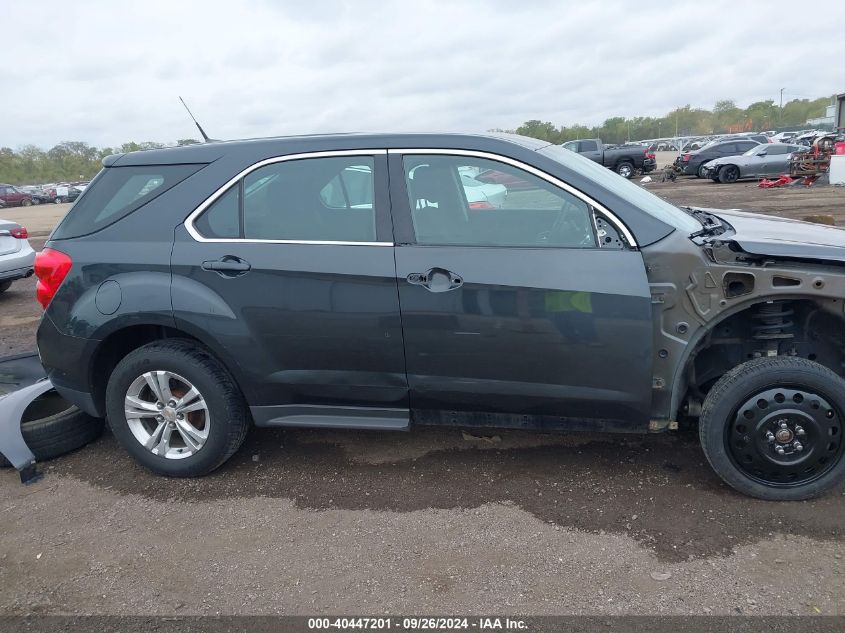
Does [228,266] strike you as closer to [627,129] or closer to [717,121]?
[627,129]

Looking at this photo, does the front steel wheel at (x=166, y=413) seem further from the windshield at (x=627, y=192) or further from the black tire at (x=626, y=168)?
the black tire at (x=626, y=168)

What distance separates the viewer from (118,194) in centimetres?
354

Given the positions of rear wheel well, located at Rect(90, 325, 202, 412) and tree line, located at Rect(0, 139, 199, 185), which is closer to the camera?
rear wheel well, located at Rect(90, 325, 202, 412)

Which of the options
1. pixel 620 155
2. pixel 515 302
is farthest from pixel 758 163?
pixel 515 302

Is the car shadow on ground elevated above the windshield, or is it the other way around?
the windshield

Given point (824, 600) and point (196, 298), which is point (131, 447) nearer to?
point (196, 298)

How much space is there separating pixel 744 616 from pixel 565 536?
2.56 feet

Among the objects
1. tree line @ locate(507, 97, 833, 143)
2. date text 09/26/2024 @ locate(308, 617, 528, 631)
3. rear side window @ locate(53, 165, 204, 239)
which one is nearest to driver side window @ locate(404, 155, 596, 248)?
rear side window @ locate(53, 165, 204, 239)

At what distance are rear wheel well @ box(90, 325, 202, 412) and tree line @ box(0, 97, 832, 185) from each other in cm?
7531

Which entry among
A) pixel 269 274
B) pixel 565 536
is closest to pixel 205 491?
pixel 269 274

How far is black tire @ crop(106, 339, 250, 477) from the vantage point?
342 centimetres

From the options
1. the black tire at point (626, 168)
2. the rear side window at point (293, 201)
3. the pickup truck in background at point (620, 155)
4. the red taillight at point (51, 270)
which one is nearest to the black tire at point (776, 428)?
the rear side window at point (293, 201)

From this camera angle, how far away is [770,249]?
2975 mm

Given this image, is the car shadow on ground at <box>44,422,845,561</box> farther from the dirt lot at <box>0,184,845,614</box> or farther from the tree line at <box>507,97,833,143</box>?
the tree line at <box>507,97,833,143</box>
